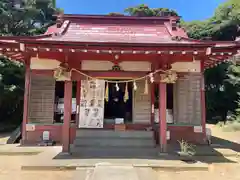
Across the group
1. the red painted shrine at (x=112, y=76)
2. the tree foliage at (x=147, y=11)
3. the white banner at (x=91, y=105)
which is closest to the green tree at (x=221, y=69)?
the tree foliage at (x=147, y=11)

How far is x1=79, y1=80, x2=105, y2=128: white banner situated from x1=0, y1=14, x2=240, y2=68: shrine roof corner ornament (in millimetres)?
1813

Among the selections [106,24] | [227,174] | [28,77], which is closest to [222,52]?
[227,174]

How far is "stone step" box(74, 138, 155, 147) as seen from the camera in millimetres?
7031

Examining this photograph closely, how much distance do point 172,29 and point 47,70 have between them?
517 centimetres

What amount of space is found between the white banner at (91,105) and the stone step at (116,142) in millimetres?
749

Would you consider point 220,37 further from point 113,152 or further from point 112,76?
point 113,152

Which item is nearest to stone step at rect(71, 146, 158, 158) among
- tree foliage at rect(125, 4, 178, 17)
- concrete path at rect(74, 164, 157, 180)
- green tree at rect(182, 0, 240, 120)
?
concrete path at rect(74, 164, 157, 180)

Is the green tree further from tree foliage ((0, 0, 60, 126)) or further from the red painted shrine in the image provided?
tree foliage ((0, 0, 60, 126))

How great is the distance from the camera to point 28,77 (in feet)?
24.6

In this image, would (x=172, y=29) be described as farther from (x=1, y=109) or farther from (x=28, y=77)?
(x=1, y=109)

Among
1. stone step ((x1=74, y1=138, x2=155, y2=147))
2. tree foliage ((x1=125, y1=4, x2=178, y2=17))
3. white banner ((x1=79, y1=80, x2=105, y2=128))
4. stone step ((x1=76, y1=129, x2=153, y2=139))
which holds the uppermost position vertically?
tree foliage ((x1=125, y1=4, x2=178, y2=17))

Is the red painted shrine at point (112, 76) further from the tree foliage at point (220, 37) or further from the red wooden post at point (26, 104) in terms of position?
the tree foliage at point (220, 37)

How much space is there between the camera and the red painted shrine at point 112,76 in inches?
237

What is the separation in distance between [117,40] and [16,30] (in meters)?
16.4
